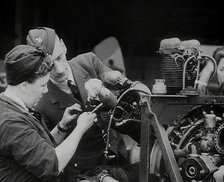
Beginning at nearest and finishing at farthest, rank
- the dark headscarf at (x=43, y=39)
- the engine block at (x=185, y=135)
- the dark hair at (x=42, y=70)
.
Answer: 1. the dark hair at (x=42, y=70)
2. the engine block at (x=185, y=135)
3. the dark headscarf at (x=43, y=39)

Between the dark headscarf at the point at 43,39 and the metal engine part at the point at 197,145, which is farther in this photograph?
the dark headscarf at the point at 43,39

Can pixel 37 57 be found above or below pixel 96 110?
above

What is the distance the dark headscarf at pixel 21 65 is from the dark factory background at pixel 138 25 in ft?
15.5

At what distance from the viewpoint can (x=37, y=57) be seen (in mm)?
2707

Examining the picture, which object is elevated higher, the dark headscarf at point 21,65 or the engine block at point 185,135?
the dark headscarf at point 21,65

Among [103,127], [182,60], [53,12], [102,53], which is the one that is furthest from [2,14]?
[182,60]

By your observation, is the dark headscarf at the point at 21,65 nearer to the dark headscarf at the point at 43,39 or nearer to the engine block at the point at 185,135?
the dark headscarf at the point at 43,39

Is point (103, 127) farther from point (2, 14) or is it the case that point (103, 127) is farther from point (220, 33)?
point (220, 33)

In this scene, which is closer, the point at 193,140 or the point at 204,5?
the point at 193,140

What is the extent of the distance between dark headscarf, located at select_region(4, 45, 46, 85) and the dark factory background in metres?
4.71

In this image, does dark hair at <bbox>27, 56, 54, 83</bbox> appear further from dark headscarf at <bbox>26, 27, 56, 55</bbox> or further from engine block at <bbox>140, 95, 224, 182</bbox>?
engine block at <bbox>140, 95, 224, 182</bbox>

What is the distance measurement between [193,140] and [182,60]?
536 millimetres

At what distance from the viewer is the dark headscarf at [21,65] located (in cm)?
264

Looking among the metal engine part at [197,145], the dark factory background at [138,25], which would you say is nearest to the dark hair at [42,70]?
the metal engine part at [197,145]
